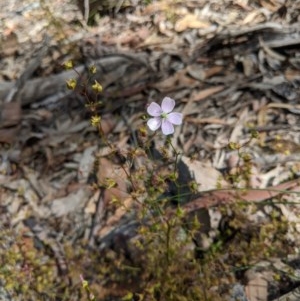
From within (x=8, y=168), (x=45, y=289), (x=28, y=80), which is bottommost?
(x=45, y=289)

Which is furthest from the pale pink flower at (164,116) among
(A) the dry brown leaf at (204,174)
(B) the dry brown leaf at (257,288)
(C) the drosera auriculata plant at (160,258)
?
(B) the dry brown leaf at (257,288)

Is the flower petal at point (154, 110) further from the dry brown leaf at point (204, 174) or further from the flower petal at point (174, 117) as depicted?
the dry brown leaf at point (204, 174)

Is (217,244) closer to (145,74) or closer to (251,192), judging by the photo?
(251,192)

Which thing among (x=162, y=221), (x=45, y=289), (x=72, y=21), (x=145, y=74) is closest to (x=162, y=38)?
(x=145, y=74)

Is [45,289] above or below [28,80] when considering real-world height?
below

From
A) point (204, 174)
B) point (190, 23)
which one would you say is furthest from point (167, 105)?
point (190, 23)

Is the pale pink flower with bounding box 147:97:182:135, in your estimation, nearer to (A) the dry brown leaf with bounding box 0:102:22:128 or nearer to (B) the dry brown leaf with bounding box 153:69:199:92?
(B) the dry brown leaf with bounding box 153:69:199:92
